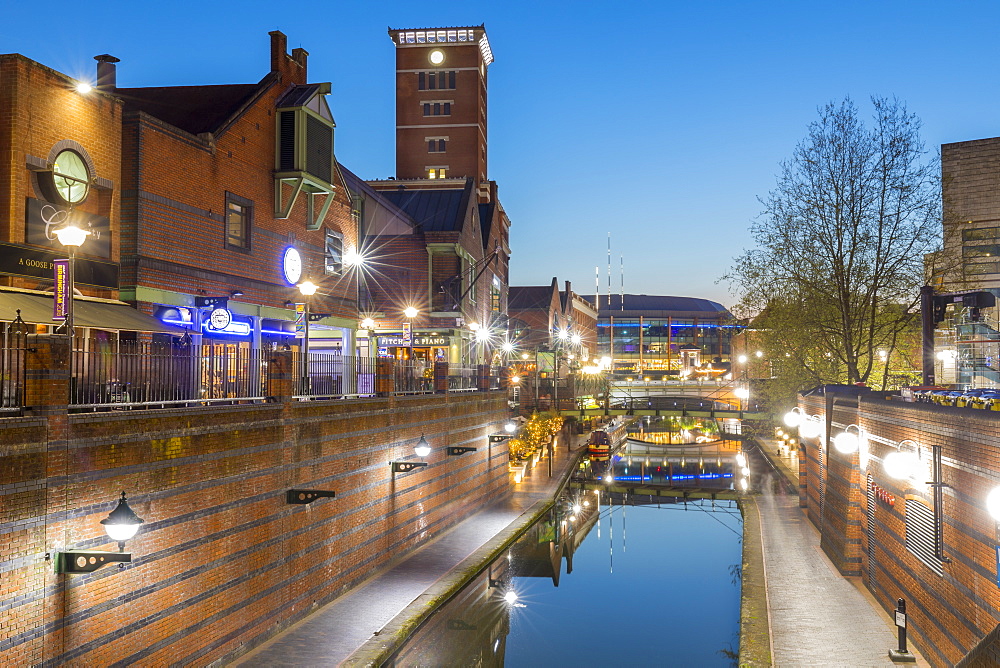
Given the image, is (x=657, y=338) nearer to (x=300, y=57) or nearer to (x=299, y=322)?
(x=300, y=57)

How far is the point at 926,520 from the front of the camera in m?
15.4

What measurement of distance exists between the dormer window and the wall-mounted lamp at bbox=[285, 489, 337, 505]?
1036 centimetres

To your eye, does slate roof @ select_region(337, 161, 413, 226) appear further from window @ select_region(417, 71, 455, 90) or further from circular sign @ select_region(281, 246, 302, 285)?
window @ select_region(417, 71, 455, 90)

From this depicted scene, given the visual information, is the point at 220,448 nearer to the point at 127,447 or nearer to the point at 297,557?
the point at 127,447

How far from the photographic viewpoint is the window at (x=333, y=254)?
2916 centimetres

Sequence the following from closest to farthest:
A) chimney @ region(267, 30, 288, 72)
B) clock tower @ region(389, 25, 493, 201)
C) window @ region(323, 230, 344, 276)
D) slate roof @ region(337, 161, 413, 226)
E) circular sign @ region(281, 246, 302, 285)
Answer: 1. circular sign @ region(281, 246, 302, 285)
2. chimney @ region(267, 30, 288, 72)
3. window @ region(323, 230, 344, 276)
4. slate roof @ region(337, 161, 413, 226)
5. clock tower @ region(389, 25, 493, 201)

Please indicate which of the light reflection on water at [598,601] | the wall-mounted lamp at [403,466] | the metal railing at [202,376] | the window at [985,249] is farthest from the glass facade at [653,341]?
the metal railing at [202,376]

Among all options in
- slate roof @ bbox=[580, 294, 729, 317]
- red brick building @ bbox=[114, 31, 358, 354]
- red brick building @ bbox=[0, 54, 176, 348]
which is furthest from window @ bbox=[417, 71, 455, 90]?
slate roof @ bbox=[580, 294, 729, 317]

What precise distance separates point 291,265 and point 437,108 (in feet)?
170

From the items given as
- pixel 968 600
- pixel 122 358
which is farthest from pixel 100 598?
pixel 968 600

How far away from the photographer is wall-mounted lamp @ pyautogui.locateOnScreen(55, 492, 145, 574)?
36.0ft

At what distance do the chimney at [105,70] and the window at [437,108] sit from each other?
54.8 meters

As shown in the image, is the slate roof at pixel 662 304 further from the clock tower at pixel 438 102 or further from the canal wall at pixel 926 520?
the canal wall at pixel 926 520

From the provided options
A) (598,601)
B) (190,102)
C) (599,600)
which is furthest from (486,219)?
(598,601)
